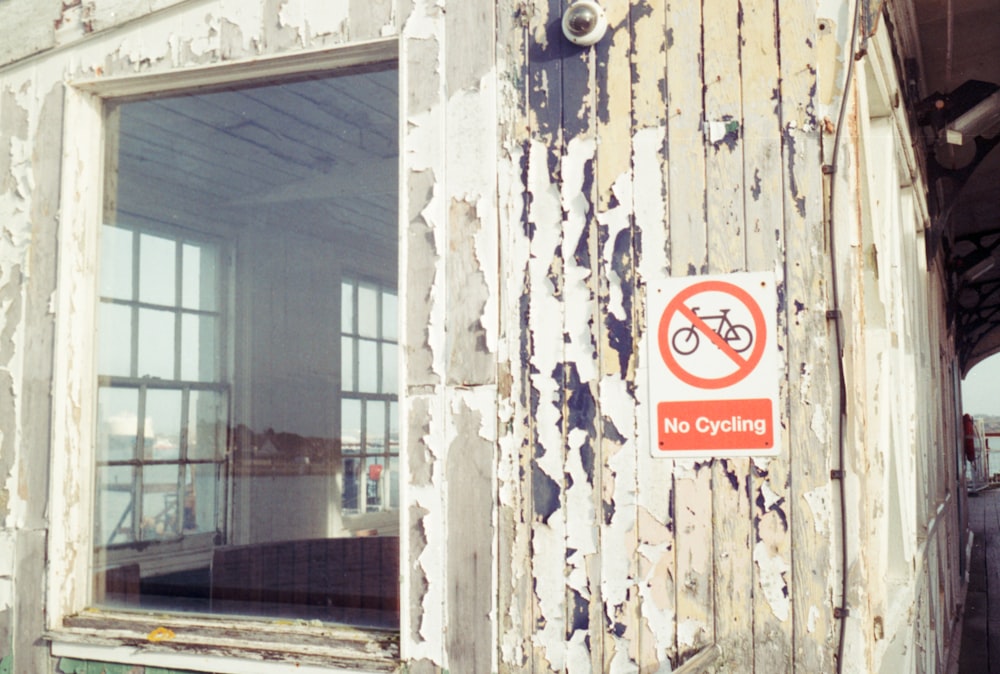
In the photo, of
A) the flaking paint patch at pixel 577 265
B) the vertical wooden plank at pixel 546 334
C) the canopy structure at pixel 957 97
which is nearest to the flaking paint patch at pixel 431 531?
the vertical wooden plank at pixel 546 334

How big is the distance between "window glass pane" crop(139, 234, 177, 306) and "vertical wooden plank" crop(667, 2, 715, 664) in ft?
6.59

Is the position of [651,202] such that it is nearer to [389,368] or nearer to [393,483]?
[389,368]

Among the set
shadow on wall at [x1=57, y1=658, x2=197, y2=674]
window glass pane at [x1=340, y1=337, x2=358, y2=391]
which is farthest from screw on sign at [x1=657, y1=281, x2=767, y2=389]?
shadow on wall at [x1=57, y1=658, x2=197, y2=674]

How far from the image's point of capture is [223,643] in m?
2.88

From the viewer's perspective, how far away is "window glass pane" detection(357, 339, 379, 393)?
3055mm

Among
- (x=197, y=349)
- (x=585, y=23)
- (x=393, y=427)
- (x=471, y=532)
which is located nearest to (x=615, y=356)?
(x=471, y=532)

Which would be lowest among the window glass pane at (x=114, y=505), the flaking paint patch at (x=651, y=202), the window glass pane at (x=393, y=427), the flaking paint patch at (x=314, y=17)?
the window glass pane at (x=114, y=505)

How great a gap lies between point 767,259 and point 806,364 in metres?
0.26

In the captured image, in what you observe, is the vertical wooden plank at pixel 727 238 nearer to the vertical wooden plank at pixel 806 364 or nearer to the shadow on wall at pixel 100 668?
the vertical wooden plank at pixel 806 364

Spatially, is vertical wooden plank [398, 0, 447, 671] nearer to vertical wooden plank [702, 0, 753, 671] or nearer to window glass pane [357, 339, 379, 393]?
window glass pane [357, 339, 379, 393]

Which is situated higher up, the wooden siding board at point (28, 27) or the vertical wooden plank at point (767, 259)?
the wooden siding board at point (28, 27)

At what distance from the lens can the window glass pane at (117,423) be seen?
3281mm

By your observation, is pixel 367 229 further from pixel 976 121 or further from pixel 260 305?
pixel 976 121

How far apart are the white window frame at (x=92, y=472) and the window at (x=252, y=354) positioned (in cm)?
5
